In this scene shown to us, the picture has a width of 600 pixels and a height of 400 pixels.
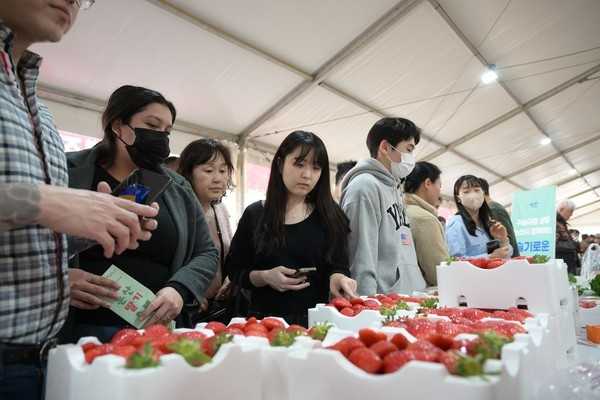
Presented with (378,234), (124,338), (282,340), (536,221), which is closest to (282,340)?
(282,340)

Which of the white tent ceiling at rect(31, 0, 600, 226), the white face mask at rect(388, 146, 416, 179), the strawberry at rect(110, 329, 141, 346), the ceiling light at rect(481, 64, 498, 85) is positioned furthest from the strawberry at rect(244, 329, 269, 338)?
the ceiling light at rect(481, 64, 498, 85)

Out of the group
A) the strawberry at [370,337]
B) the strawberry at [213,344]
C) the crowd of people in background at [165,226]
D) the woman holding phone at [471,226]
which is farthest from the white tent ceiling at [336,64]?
the strawberry at [370,337]

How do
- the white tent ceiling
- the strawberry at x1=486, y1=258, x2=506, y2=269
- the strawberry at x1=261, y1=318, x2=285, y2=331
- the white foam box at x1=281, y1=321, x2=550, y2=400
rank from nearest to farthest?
the white foam box at x1=281, y1=321, x2=550, y2=400, the strawberry at x1=261, y1=318, x2=285, y2=331, the strawberry at x1=486, y1=258, x2=506, y2=269, the white tent ceiling

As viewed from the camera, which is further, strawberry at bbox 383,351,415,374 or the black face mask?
the black face mask

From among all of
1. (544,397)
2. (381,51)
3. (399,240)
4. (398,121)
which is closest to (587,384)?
(544,397)

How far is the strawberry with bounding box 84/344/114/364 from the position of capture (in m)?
0.70

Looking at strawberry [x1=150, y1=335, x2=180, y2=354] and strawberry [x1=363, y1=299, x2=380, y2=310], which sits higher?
strawberry [x1=363, y1=299, x2=380, y2=310]

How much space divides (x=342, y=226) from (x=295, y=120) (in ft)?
15.5

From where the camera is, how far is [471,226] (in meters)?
3.19

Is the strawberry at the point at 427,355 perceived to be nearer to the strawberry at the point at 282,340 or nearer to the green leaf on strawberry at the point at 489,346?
the green leaf on strawberry at the point at 489,346

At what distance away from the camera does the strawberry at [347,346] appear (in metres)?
0.72

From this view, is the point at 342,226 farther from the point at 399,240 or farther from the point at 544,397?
the point at 544,397

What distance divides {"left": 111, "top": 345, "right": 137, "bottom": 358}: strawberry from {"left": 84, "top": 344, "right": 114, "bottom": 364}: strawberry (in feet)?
0.03

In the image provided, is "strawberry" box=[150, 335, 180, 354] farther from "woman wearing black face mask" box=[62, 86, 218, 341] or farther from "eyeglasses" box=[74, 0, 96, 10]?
"eyeglasses" box=[74, 0, 96, 10]
